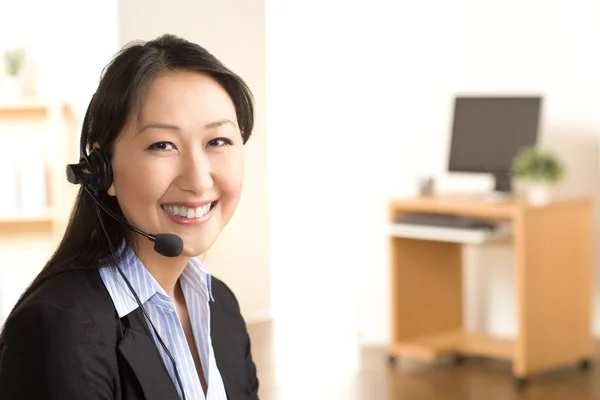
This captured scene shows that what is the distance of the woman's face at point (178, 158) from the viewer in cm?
104

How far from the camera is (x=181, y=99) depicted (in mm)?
1051

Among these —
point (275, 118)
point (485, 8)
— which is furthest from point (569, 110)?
point (275, 118)

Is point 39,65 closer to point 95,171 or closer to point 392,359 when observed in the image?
point 392,359

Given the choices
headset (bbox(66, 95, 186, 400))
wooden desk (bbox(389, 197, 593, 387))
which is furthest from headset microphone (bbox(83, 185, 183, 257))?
wooden desk (bbox(389, 197, 593, 387))

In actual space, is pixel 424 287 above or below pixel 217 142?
below

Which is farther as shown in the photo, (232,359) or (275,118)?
(275,118)

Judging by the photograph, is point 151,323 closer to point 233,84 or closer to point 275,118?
point 233,84

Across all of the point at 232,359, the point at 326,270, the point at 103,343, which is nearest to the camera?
the point at 103,343

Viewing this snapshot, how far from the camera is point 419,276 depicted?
3.94m

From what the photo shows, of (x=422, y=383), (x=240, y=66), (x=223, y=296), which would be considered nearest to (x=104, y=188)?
(x=223, y=296)

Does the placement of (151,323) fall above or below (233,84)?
below

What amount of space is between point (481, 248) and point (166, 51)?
3.27 m

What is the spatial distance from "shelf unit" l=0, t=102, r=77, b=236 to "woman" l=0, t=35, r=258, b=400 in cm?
298

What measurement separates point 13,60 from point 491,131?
1978 millimetres
